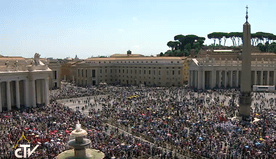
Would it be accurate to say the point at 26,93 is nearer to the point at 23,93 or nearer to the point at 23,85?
the point at 23,93

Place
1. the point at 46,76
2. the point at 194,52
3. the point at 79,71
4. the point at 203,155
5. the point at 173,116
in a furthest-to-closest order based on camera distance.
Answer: the point at 194,52
the point at 79,71
the point at 46,76
the point at 173,116
the point at 203,155

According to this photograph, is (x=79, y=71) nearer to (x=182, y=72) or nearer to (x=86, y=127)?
(x=182, y=72)

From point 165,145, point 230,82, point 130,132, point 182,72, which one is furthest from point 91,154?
point 182,72

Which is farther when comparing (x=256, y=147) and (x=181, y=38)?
(x=181, y=38)

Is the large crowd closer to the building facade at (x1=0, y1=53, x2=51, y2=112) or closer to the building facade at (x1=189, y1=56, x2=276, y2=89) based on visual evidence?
the building facade at (x1=0, y1=53, x2=51, y2=112)

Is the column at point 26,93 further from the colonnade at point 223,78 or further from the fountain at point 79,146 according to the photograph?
the colonnade at point 223,78
